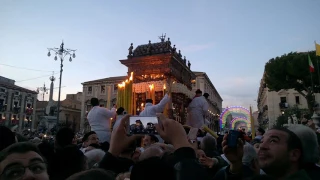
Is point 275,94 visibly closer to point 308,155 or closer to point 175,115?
point 175,115

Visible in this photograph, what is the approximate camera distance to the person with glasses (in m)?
1.83

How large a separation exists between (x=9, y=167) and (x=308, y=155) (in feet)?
8.61

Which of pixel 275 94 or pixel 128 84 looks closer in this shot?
pixel 128 84

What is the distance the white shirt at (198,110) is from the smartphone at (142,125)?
2.65 meters

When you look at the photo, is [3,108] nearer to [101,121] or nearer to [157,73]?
[157,73]

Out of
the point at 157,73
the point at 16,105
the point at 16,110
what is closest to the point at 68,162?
the point at 157,73

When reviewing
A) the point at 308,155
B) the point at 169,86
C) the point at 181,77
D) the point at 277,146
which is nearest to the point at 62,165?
the point at 277,146

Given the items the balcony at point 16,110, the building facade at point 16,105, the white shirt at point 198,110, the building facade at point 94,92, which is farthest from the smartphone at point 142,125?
the balcony at point 16,110

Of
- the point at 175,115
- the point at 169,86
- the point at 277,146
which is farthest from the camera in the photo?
the point at 175,115

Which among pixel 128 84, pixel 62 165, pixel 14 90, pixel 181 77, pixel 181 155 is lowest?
pixel 62 165

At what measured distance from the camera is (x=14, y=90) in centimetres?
5559

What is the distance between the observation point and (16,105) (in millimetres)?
56438

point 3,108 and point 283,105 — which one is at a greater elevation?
point 283,105

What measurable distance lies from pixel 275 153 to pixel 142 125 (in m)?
4.79
